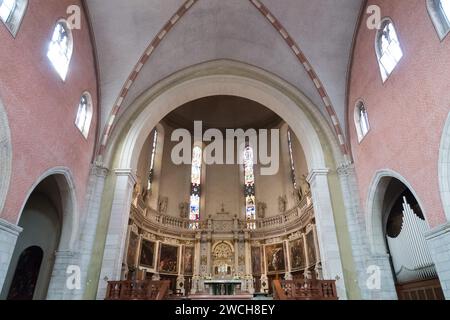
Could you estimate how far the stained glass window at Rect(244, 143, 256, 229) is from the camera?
22.4 meters

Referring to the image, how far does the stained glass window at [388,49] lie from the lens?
8.89m

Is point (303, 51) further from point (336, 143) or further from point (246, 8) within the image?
point (336, 143)

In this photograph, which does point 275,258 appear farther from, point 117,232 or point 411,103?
point 411,103

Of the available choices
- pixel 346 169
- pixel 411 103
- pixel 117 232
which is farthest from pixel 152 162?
pixel 411 103

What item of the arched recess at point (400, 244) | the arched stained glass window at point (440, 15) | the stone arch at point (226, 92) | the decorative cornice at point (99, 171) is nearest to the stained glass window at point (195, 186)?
the stone arch at point (226, 92)

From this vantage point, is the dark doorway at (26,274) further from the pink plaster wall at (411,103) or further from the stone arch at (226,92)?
the pink plaster wall at (411,103)

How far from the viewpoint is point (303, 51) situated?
12.8 metres

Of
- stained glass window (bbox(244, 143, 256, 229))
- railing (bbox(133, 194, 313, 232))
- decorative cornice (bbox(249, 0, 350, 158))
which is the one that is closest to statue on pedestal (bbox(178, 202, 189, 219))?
railing (bbox(133, 194, 313, 232))

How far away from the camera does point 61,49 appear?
9500mm

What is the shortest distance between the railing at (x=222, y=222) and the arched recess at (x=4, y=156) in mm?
10898

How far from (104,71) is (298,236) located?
46.4ft

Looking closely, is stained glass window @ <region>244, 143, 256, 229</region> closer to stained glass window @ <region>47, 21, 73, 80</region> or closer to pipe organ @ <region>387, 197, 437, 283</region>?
pipe organ @ <region>387, 197, 437, 283</region>

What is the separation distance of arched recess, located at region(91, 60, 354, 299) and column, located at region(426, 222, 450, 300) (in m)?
3.95
